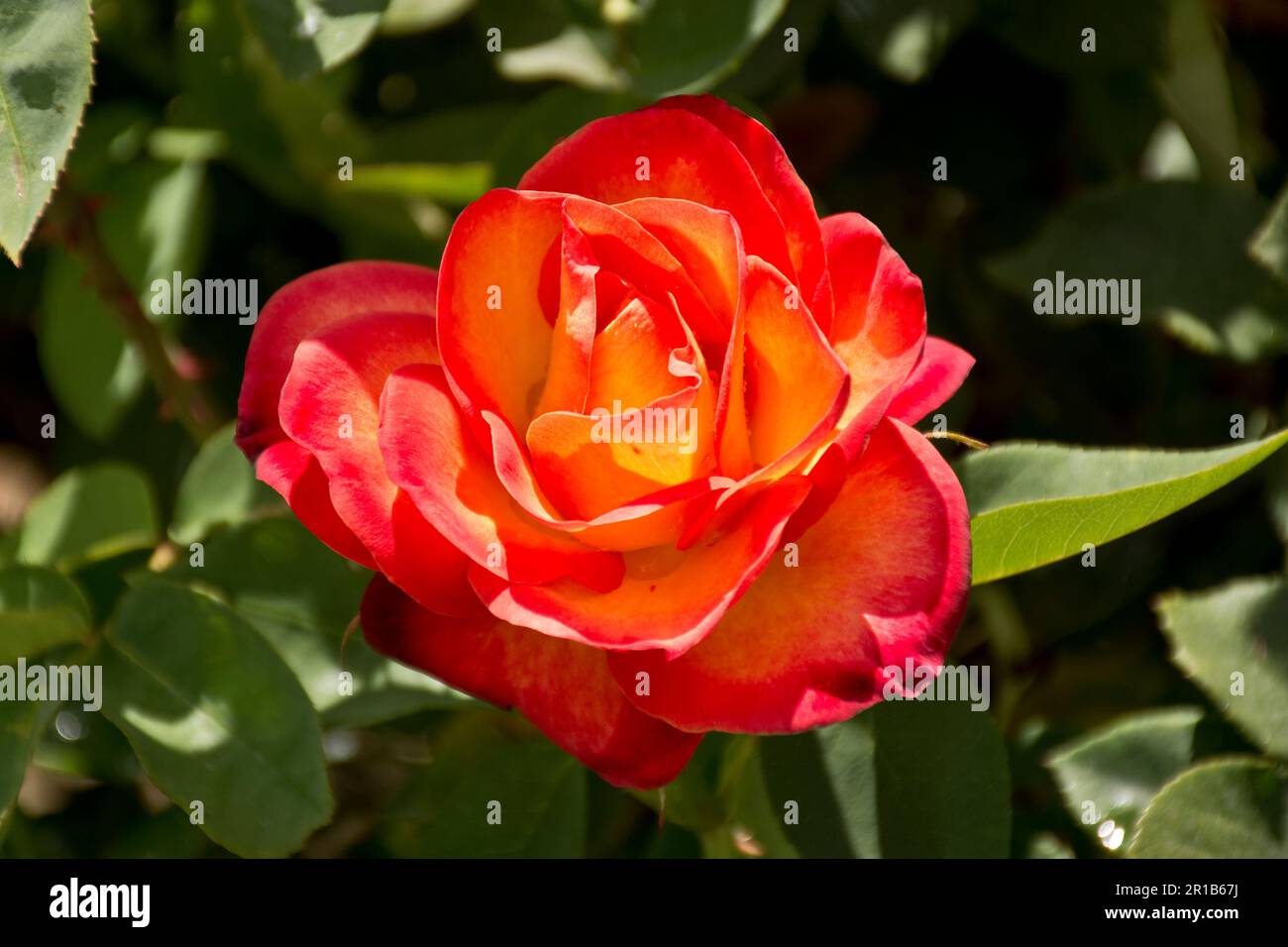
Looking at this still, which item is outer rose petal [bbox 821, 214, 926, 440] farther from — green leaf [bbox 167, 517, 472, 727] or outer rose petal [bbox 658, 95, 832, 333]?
green leaf [bbox 167, 517, 472, 727]

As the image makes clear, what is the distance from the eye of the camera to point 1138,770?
950 mm

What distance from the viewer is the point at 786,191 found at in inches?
29.0

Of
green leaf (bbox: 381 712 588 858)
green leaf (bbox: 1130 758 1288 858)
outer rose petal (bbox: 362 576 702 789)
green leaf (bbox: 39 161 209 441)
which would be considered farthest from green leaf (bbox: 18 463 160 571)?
green leaf (bbox: 1130 758 1288 858)

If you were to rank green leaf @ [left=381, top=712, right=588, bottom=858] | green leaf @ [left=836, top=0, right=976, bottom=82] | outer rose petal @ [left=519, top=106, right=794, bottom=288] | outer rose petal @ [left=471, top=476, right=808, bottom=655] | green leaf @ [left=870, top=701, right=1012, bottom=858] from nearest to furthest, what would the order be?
outer rose petal @ [left=471, top=476, right=808, bottom=655], outer rose petal @ [left=519, top=106, right=794, bottom=288], green leaf @ [left=870, top=701, right=1012, bottom=858], green leaf @ [left=381, top=712, right=588, bottom=858], green leaf @ [left=836, top=0, right=976, bottom=82]

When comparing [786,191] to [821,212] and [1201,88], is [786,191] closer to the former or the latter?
[821,212]

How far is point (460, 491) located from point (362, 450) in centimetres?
6

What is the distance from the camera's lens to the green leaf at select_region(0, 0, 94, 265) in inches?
30.1

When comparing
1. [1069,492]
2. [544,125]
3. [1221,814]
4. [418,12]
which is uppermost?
[418,12]

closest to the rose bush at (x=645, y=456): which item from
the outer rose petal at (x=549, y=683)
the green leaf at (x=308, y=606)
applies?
the outer rose petal at (x=549, y=683)

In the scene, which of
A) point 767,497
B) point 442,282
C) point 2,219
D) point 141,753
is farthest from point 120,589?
point 767,497

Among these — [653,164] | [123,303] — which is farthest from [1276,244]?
[123,303]

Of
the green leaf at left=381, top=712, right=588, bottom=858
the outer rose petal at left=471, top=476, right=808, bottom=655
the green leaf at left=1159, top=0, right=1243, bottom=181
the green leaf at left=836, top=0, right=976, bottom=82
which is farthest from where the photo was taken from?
the green leaf at left=1159, top=0, right=1243, bottom=181
